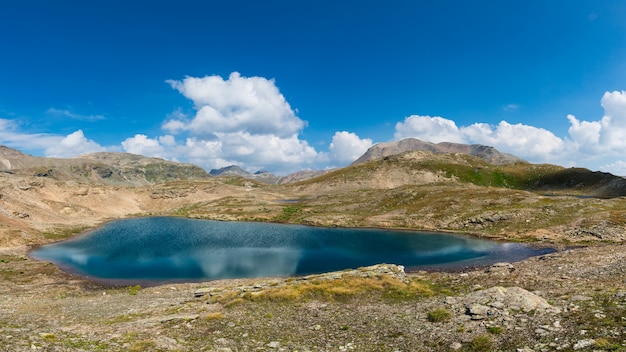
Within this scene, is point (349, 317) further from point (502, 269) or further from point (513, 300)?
point (502, 269)

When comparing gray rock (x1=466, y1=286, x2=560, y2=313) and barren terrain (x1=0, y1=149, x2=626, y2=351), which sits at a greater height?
gray rock (x1=466, y1=286, x2=560, y2=313)

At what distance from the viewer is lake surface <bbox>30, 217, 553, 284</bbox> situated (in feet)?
221

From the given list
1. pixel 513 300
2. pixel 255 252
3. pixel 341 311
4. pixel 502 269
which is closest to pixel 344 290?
pixel 341 311

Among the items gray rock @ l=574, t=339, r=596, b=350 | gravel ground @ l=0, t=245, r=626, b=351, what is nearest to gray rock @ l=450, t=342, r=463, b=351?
gravel ground @ l=0, t=245, r=626, b=351

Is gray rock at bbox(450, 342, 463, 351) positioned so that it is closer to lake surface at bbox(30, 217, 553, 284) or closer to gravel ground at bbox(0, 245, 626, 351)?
gravel ground at bbox(0, 245, 626, 351)

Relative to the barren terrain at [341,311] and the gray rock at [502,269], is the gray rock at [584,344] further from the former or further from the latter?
the gray rock at [502,269]

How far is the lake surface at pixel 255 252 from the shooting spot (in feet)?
221

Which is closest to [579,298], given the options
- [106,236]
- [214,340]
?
[214,340]

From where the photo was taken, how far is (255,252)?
280 ft

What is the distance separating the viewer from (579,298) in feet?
94.8

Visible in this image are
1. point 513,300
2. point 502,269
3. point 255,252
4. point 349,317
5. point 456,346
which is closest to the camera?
point 456,346

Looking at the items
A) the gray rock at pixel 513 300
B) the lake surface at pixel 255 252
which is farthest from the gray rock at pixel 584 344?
the lake surface at pixel 255 252

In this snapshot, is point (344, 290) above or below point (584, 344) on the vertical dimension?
below

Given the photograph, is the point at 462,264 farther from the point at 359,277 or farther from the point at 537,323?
the point at 537,323
